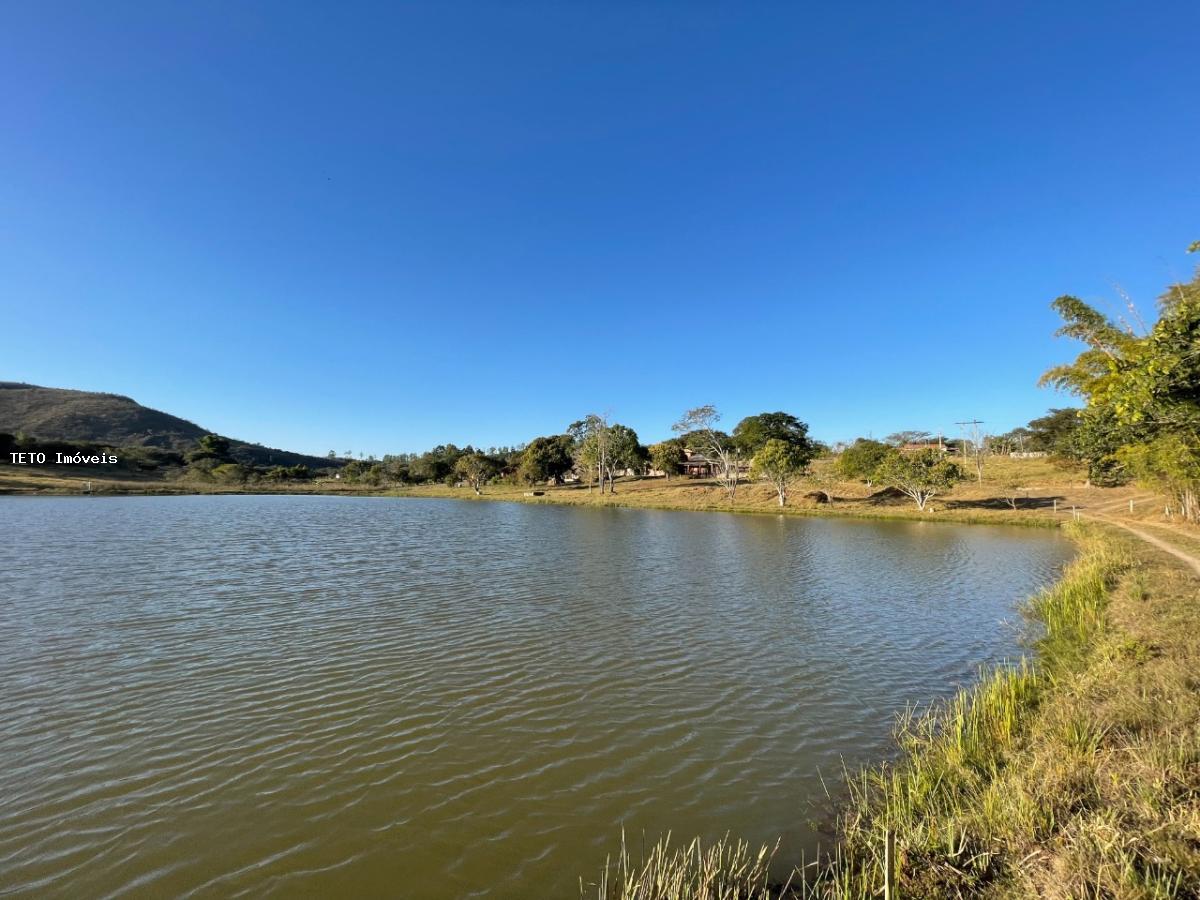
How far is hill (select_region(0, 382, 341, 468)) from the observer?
544ft

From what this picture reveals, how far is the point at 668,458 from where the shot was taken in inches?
3848

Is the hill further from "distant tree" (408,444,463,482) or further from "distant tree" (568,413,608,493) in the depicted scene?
"distant tree" (568,413,608,493)

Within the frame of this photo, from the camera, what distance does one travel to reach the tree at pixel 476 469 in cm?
10061

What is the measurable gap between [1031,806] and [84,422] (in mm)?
243709

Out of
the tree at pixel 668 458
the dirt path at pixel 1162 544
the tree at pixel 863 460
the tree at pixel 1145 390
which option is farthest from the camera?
the tree at pixel 668 458

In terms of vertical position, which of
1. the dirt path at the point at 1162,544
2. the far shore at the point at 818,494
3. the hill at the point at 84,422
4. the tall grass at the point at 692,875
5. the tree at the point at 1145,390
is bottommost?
the tall grass at the point at 692,875

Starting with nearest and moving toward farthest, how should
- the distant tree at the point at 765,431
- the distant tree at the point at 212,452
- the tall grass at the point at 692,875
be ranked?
the tall grass at the point at 692,875 < the distant tree at the point at 765,431 < the distant tree at the point at 212,452

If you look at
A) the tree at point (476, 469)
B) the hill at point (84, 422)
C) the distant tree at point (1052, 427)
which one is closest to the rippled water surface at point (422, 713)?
the distant tree at point (1052, 427)

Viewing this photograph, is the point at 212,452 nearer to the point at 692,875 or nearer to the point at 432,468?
the point at 432,468

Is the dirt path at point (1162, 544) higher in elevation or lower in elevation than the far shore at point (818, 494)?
lower

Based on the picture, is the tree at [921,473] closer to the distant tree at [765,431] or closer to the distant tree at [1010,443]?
the distant tree at [765,431]

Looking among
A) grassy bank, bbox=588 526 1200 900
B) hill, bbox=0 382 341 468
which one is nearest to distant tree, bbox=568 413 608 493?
grassy bank, bbox=588 526 1200 900

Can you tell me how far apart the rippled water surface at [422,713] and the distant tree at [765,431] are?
6320cm

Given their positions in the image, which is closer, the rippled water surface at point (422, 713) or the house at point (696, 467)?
the rippled water surface at point (422, 713)
